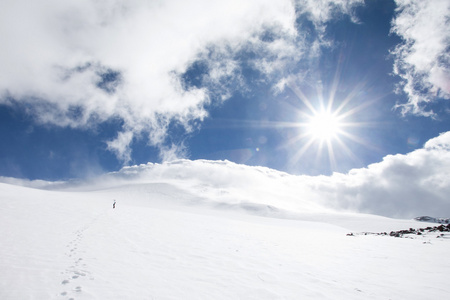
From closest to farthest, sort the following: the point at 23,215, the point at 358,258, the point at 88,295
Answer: the point at 88,295, the point at 358,258, the point at 23,215

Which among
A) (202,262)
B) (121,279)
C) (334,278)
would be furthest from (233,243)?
(121,279)

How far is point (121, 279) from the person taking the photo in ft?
19.8

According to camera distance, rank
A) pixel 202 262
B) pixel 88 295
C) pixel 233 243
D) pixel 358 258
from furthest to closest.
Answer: pixel 233 243, pixel 358 258, pixel 202 262, pixel 88 295

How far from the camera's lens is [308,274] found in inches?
288

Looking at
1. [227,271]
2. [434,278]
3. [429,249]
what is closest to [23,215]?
[227,271]

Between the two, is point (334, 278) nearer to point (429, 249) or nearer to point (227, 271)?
point (227, 271)

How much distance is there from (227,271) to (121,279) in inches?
133

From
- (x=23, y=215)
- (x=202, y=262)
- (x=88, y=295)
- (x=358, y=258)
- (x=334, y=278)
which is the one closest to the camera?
(x=88, y=295)

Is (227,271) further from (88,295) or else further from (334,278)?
(88,295)

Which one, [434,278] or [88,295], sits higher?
[434,278]

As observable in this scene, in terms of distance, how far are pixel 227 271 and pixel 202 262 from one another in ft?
4.51

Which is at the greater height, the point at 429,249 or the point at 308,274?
the point at 429,249

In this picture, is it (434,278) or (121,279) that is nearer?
(121,279)

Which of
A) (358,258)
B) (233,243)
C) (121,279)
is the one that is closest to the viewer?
(121,279)
